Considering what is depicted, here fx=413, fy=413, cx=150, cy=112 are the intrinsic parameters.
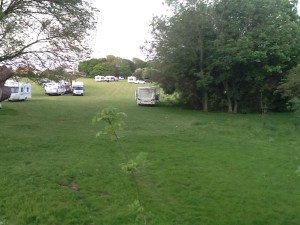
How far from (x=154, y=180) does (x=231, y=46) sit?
23.9m

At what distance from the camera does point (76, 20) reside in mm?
23703

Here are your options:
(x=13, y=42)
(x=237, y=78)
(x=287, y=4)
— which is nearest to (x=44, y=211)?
(x=13, y=42)

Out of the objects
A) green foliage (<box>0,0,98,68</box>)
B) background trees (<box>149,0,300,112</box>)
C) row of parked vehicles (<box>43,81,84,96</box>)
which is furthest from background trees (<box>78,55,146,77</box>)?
green foliage (<box>0,0,98,68</box>)

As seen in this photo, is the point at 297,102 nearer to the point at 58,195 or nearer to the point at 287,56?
the point at 58,195

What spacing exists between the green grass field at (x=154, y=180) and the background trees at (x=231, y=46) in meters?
14.7

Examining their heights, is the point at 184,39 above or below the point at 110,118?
above

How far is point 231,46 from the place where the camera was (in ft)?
108

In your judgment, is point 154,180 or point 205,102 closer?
point 154,180

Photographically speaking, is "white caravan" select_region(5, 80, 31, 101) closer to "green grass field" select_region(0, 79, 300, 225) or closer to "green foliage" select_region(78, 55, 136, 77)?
"green grass field" select_region(0, 79, 300, 225)

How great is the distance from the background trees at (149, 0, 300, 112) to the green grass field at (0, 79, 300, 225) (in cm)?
1469

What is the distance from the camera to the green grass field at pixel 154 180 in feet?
27.1

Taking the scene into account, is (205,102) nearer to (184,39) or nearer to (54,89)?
(184,39)

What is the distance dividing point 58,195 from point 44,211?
3.43ft

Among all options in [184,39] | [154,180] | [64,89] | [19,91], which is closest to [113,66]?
[64,89]
